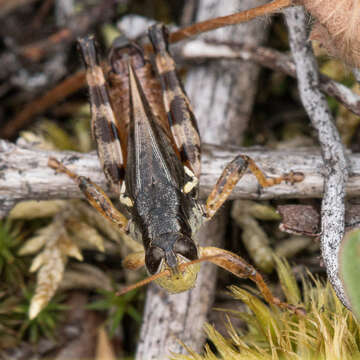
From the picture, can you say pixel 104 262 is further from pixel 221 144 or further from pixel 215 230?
pixel 221 144

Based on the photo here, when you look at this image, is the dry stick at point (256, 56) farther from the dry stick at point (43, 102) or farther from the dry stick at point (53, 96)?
the dry stick at point (43, 102)

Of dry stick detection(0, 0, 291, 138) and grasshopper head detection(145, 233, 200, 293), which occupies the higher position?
dry stick detection(0, 0, 291, 138)

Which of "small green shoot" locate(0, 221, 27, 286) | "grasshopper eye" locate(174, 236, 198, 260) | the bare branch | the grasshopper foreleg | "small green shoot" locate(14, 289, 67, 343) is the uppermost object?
the bare branch

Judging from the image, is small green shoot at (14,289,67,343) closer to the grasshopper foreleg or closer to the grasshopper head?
the grasshopper foreleg

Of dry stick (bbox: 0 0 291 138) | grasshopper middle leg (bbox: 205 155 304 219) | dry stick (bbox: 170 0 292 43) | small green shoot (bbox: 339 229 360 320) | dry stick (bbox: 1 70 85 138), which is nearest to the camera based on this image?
small green shoot (bbox: 339 229 360 320)

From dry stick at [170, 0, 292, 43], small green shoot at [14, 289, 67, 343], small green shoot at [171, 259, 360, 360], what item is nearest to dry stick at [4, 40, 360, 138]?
dry stick at [170, 0, 292, 43]

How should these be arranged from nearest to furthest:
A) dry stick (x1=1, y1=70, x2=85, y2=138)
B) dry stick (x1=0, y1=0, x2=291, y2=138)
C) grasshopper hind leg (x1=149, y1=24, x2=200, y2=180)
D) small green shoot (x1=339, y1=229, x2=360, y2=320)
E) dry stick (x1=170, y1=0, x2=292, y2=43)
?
small green shoot (x1=339, y1=229, x2=360, y2=320), dry stick (x1=170, y1=0, x2=292, y2=43), grasshopper hind leg (x1=149, y1=24, x2=200, y2=180), dry stick (x1=0, y1=0, x2=291, y2=138), dry stick (x1=1, y1=70, x2=85, y2=138)

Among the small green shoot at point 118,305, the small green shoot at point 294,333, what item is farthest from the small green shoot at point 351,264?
the small green shoot at point 118,305

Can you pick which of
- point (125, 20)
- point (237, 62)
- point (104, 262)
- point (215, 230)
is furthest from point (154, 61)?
point (104, 262)

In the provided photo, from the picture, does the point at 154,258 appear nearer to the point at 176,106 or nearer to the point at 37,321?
the point at 176,106
